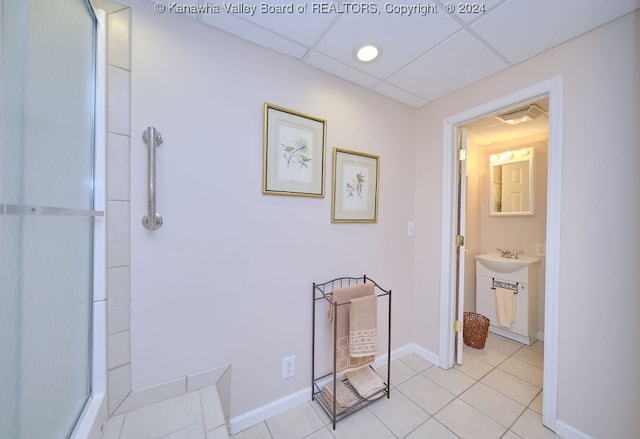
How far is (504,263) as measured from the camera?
91.8 inches

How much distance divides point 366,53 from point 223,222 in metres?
1.24

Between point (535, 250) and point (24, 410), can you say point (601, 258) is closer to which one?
point (535, 250)

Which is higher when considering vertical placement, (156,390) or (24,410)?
(24,410)

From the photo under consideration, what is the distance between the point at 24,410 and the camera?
58cm

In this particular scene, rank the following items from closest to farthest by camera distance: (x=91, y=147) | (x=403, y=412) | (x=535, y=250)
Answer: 1. (x=91, y=147)
2. (x=403, y=412)
3. (x=535, y=250)

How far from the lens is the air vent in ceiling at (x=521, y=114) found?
1.85m

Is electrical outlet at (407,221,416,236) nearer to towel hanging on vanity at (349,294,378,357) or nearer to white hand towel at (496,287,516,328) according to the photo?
towel hanging on vanity at (349,294,378,357)

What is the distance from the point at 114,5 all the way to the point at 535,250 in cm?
361

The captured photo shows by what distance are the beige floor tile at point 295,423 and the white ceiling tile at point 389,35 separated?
2.10 metres

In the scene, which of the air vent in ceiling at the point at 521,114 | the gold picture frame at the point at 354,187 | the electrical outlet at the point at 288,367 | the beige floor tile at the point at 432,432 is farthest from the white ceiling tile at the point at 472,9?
the beige floor tile at the point at 432,432

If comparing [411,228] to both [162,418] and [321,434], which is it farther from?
[162,418]

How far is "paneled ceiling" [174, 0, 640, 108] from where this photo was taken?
1.08 m

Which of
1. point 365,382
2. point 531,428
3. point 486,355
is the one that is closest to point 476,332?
point 486,355

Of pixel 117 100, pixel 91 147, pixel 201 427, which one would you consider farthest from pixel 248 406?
pixel 117 100
